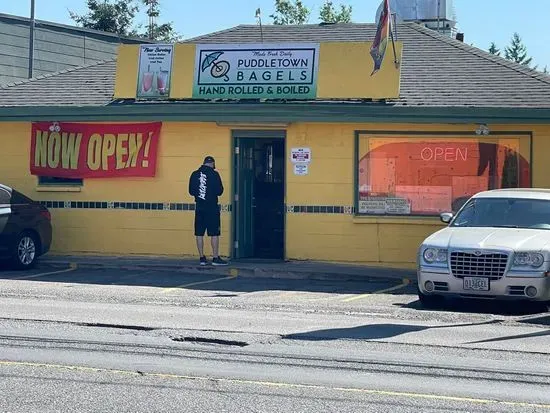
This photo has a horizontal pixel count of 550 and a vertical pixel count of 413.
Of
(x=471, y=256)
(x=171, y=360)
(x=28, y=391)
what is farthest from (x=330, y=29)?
(x=28, y=391)

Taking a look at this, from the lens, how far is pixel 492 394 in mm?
8109

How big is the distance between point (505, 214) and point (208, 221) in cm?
580

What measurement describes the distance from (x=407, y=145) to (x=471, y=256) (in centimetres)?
560

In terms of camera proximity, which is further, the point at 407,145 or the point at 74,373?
the point at 407,145

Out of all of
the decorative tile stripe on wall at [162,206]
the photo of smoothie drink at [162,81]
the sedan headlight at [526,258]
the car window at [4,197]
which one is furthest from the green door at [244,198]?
the sedan headlight at [526,258]

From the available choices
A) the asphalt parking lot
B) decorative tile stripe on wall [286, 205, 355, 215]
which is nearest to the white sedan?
the asphalt parking lot

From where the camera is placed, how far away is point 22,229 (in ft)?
59.8

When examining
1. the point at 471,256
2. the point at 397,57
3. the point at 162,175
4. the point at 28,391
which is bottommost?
the point at 28,391

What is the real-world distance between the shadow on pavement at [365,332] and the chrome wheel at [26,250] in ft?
27.9

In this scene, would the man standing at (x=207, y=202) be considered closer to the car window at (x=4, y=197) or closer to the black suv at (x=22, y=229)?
the black suv at (x=22, y=229)

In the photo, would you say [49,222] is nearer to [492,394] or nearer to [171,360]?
[171,360]

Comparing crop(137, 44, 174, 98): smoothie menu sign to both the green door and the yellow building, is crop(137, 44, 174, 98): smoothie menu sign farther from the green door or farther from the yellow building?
the green door

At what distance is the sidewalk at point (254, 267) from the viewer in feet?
58.0

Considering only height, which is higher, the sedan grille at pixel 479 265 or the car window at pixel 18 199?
the car window at pixel 18 199
